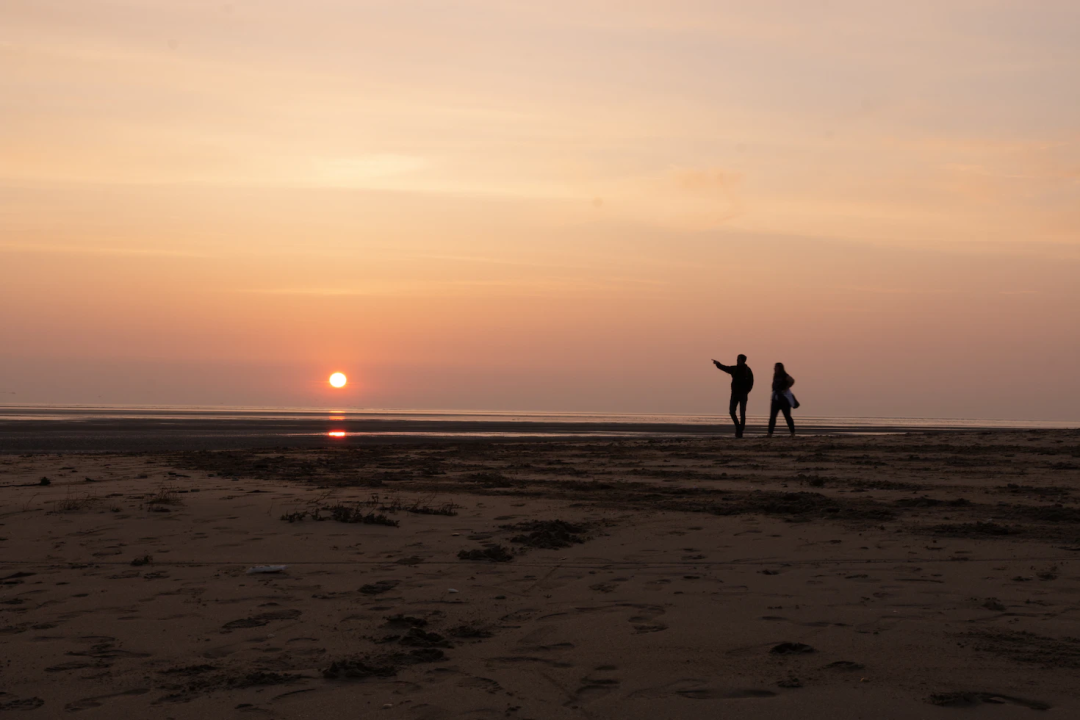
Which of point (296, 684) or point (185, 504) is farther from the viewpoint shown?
point (185, 504)

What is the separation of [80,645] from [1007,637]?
4.94m

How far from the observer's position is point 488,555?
7004 mm

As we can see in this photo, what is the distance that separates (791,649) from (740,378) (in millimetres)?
18569

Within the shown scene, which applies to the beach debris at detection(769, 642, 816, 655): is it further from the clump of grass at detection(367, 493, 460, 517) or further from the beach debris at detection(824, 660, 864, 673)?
the clump of grass at detection(367, 493, 460, 517)

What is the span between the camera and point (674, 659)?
447cm

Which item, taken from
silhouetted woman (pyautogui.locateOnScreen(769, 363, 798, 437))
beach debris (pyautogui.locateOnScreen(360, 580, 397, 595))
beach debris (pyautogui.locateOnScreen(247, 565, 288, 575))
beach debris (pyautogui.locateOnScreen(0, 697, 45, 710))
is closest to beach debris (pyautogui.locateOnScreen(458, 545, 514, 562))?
beach debris (pyautogui.locateOnScreen(360, 580, 397, 595))

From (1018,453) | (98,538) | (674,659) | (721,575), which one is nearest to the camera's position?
(674,659)

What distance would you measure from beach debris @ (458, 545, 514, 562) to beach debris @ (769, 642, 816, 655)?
281 centimetres

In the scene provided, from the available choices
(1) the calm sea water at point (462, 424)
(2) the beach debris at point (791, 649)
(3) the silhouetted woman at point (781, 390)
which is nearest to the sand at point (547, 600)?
(2) the beach debris at point (791, 649)

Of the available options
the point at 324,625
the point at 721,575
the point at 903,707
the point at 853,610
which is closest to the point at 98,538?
the point at 324,625

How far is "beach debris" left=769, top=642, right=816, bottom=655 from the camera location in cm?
450

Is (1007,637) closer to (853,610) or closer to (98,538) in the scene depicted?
(853,610)

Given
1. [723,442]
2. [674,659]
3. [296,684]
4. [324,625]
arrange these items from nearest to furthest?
[296,684] → [674,659] → [324,625] → [723,442]

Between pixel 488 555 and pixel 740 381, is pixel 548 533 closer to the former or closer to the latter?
pixel 488 555
